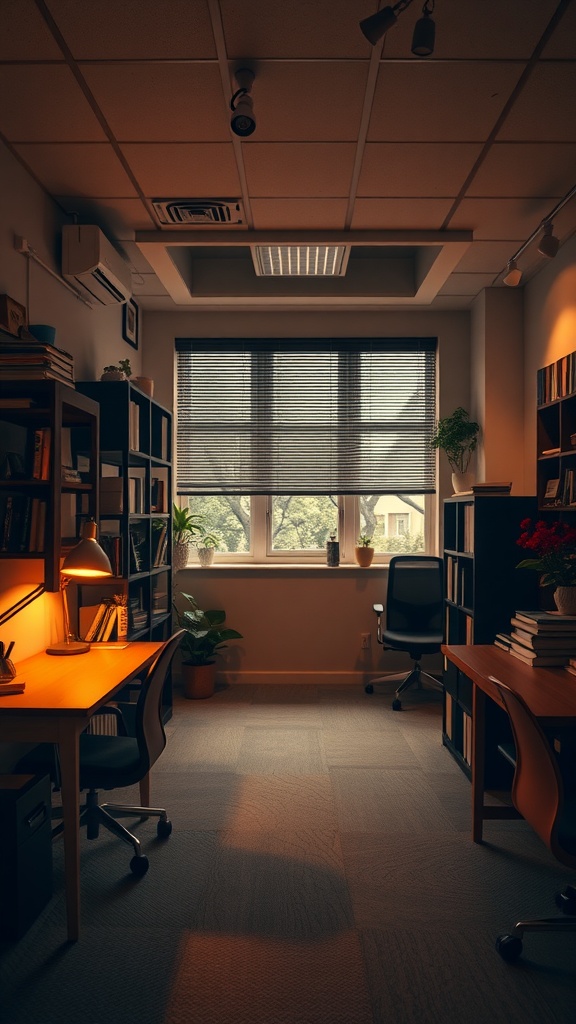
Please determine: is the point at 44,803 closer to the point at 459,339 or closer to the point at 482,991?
the point at 482,991

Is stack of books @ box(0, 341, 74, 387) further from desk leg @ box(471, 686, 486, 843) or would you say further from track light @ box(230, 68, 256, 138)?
desk leg @ box(471, 686, 486, 843)

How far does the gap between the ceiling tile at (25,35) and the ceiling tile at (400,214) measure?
1742mm

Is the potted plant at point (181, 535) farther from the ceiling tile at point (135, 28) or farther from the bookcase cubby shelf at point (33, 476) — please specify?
the ceiling tile at point (135, 28)

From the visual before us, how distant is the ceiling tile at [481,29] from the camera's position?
7.39ft

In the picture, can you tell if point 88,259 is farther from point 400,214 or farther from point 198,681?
point 198,681

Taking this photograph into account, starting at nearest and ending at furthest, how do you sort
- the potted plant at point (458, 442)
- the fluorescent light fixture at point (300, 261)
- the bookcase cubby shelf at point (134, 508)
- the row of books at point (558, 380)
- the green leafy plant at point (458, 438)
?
1. the row of books at point (558, 380)
2. the bookcase cubby shelf at point (134, 508)
3. the fluorescent light fixture at point (300, 261)
4. the potted plant at point (458, 442)
5. the green leafy plant at point (458, 438)

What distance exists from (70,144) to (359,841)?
338 cm

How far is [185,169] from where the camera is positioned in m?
3.32

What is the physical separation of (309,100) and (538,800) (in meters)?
2.75

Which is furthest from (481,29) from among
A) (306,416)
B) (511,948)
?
(306,416)

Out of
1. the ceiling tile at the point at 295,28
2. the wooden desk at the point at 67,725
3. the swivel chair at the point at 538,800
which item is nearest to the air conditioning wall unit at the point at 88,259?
the ceiling tile at the point at 295,28

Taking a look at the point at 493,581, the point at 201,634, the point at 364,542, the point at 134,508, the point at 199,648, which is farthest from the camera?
the point at 364,542

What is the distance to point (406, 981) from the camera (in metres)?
2.02

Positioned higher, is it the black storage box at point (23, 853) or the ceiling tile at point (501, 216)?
the ceiling tile at point (501, 216)
